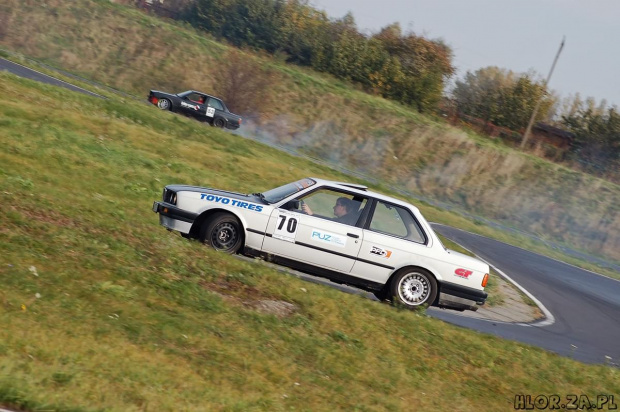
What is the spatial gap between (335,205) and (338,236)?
50cm

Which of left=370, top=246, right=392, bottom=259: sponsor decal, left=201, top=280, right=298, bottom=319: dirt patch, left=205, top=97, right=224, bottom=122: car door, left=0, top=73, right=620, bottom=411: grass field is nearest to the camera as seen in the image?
left=0, top=73, right=620, bottom=411: grass field

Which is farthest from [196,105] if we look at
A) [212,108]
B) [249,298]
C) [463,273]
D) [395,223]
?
[249,298]

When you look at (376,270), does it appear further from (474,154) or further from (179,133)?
(474,154)

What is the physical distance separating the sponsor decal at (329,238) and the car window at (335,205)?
0.24 m

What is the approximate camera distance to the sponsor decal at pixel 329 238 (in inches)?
418

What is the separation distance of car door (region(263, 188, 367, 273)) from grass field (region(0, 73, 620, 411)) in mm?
744

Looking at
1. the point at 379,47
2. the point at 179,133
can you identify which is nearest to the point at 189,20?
the point at 379,47

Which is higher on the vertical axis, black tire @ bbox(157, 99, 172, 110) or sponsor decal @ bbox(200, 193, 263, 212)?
sponsor decal @ bbox(200, 193, 263, 212)

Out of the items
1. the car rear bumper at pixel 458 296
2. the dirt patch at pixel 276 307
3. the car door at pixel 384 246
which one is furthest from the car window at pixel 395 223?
the dirt patch at pixel 276 307

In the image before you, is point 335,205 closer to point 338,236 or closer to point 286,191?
point 338,236

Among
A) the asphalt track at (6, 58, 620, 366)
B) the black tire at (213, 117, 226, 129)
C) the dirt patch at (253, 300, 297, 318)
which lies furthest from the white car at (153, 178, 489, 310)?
the black tire at (213, 117, 226, 129)

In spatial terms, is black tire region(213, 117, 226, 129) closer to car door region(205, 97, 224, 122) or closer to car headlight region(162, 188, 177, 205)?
car door region(205, 97, 224, 122)

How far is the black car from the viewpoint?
105 ft

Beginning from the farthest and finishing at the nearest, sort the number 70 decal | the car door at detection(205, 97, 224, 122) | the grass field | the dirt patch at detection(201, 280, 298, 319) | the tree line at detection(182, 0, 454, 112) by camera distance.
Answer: the tree line at detection(182, 0, 454, 112), the car door at detection(205, 97, 224, 122), the number 70 decal, the dirt patch at detection(201, 280, 298, 319), the grass field
